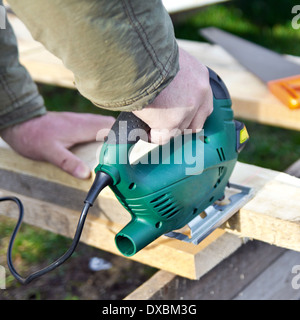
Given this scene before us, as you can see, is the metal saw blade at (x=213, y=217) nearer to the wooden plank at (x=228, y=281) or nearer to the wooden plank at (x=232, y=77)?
the wooden plank at (x=228, y=281)

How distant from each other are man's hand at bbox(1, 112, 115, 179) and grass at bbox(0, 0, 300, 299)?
75 cm

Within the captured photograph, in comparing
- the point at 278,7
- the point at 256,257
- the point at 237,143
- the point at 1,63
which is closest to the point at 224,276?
the point at 256,257

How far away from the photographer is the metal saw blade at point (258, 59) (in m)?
2.46

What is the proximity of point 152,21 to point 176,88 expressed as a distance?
0.65 feet

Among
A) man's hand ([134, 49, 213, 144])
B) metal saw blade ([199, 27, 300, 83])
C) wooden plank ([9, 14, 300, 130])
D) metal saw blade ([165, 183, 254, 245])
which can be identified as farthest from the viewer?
metal saw blade ([199, 27, 300, 83])

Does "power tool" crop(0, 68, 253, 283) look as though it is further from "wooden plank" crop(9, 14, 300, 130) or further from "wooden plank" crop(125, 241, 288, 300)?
"wooden plank" crop(9, 14, 300, 130)

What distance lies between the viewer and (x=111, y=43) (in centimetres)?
119

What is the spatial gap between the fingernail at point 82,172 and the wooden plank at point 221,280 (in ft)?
1.41

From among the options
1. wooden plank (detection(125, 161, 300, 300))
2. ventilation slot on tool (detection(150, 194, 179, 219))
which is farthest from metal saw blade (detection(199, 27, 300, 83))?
ventilation slot on tool (detection(150, 194, 179, 219))

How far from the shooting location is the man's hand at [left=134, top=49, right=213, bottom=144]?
135 centimetres

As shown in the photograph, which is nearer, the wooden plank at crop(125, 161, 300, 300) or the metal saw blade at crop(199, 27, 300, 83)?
the wooden plank at crop(125, 161, 300, 300)

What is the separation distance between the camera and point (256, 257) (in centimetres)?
200

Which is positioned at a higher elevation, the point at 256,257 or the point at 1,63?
the point at 1,63
